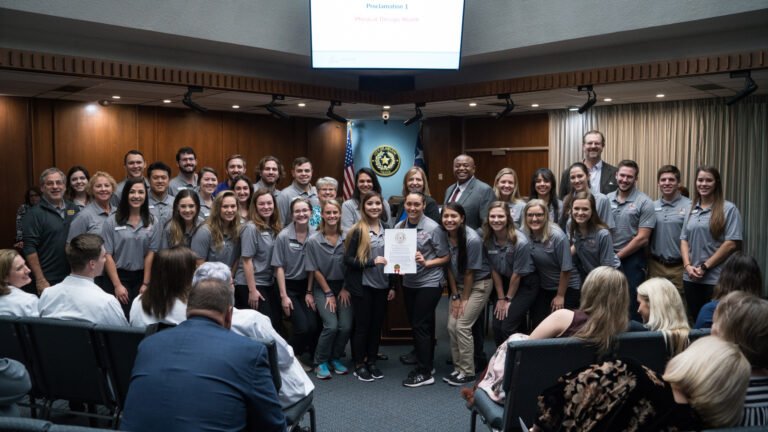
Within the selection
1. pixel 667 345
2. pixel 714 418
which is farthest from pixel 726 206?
pixel 714 418

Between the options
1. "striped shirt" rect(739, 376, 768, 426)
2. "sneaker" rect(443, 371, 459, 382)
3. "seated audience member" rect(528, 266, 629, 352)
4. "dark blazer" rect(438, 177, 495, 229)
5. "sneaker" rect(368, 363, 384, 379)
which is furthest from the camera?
"dark blazer" rect(438, 177, 495, 229)

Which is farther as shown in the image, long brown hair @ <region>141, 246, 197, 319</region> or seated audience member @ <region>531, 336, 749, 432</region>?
long brown hair @ <region>141, 246, 197, 319</region>

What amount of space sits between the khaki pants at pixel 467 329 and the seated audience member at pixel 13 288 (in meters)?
2.96

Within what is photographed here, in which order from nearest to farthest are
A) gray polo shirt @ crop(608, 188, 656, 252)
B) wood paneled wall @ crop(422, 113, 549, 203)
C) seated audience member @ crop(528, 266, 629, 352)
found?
seated audience member @ crop(528, 266, 629, 352), gray polo shirt @ crop(608, 188, 656, 252), wood paneled wall @ crop(422, 113, 549, 203)

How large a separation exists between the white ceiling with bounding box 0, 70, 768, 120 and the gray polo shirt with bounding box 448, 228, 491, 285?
3.13 m

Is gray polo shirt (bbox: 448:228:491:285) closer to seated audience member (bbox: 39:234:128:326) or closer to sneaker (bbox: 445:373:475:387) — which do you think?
sneaker (bbox: 445:373:475:387)

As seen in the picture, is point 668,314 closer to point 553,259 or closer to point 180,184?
point 553,259

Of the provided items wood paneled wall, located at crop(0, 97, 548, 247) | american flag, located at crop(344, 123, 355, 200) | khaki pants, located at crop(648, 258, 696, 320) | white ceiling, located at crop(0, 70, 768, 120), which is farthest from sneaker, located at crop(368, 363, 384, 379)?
wood paneled wall, located at crop(0, 97, 548, 247)

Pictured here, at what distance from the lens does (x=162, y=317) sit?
125 inches

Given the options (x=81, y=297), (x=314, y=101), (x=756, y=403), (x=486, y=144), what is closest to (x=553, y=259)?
(x=756, y=403)

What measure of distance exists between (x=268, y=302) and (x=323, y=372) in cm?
73

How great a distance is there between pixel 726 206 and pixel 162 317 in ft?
14.5

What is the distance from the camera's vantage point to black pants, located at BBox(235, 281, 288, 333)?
509cm

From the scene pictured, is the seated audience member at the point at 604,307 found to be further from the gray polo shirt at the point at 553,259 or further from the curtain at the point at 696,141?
the curtain at the point at 696,141
